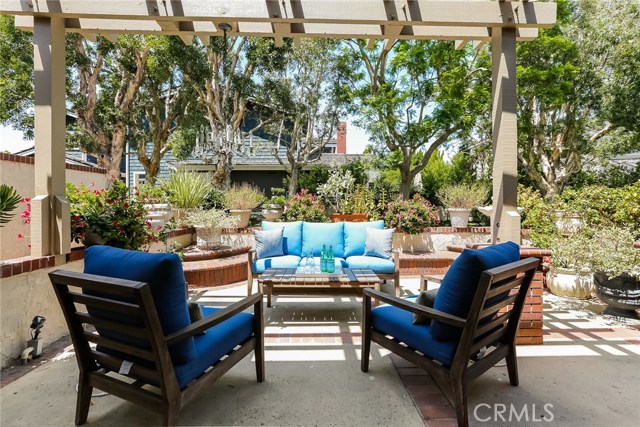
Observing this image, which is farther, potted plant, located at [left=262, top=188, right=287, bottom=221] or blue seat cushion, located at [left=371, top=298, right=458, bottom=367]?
potted plant, located at [left=262, top=188, right=287, bottom=221]

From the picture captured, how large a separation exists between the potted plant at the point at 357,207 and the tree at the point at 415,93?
3.18m

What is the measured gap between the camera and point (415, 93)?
9727 millimetres

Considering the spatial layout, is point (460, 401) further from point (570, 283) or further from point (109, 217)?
point (109, 217)

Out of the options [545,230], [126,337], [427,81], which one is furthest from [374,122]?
[126,337]

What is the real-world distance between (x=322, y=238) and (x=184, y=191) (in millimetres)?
3549

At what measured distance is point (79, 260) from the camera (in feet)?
11.3

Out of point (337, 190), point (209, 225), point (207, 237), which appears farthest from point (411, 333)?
point (337, 190)

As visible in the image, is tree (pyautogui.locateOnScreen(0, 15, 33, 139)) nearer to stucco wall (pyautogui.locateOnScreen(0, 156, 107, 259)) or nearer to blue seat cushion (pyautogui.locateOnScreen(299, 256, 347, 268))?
stucco wall (pyautogui.locateOnScreen(0, 156, 107, 259))

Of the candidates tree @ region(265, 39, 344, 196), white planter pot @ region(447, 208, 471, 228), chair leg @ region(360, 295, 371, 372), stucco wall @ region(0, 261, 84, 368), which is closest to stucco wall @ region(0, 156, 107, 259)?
stucco wall @ region(0, 261, 84, 368)

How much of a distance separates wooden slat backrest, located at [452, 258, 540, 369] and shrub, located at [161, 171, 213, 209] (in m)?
6.16

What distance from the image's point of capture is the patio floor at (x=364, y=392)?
6.42 ft

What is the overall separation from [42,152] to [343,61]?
903cm

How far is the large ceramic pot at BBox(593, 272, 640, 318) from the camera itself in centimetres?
359

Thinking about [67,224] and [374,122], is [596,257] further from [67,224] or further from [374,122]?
[374,122]
